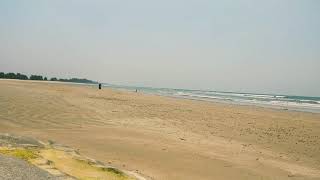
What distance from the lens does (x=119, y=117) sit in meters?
15.4

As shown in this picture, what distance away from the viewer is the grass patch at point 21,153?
578 centimetres

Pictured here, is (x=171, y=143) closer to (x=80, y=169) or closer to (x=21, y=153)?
(x=80, y=169)

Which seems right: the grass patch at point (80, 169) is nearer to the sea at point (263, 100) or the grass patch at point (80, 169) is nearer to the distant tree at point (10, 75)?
the sea at point (263, 100)

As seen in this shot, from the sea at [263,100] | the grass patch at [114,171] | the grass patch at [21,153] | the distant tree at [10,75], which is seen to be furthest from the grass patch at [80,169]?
the distant tree at [10,75]

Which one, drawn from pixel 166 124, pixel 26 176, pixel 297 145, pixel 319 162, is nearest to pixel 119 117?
pixel 166 124

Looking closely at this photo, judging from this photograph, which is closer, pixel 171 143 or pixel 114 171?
pixel 114 171

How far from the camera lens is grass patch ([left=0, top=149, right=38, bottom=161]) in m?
5.78

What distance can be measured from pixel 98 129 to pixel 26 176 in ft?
23.4

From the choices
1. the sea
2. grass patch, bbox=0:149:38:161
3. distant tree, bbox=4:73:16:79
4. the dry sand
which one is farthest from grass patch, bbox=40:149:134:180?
distant tree, bbox=4:73:16:79

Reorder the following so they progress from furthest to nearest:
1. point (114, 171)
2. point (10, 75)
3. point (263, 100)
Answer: point (10, 75)
point (263, 100)
point (114, 171)

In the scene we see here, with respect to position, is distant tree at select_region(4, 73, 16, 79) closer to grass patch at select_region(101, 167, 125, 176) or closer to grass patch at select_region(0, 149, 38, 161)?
grass patch at select_region(0, 149, 38, 161)

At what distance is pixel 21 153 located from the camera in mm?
5938

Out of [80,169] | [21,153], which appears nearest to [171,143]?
[80,169]

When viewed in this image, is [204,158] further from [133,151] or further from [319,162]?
[319,162]
